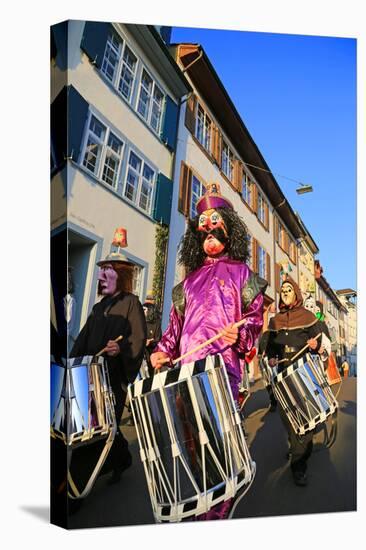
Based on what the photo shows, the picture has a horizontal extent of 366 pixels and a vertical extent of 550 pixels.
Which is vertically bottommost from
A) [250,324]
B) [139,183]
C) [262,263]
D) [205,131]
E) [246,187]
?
[250,324]

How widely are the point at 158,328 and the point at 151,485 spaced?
1434 millimetres

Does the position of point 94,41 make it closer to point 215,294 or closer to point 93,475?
point 215,294

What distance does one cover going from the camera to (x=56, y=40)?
252 inches

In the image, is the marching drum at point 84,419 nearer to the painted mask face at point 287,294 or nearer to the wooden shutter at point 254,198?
the painted mask face at point 287,294

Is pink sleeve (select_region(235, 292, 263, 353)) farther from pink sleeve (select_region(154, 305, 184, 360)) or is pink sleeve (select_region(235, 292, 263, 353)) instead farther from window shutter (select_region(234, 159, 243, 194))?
window shutter (select_region(234, 159, 243, 194))

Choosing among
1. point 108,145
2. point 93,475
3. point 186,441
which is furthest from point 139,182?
point 93,475

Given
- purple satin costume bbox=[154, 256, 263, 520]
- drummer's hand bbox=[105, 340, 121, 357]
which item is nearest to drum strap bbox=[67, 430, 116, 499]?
drummer's hand bbox=[105, 340, 121, 357]

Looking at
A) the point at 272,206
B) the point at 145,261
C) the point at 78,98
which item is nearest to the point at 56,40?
the point at 78,98

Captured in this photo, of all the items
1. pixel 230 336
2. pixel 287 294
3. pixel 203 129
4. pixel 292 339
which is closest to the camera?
pixel 230 336

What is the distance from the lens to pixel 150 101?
6.70 m

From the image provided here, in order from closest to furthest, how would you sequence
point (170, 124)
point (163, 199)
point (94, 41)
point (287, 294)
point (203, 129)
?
point (94, 41)
point (163, 199)
point (170, 124)
point (203, 129)
point (287, 294)

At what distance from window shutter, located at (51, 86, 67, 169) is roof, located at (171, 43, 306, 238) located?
1.35 metres

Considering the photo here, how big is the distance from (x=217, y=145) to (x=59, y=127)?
69.2 inches

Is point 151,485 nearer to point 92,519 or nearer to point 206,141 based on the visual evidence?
point 92,519
